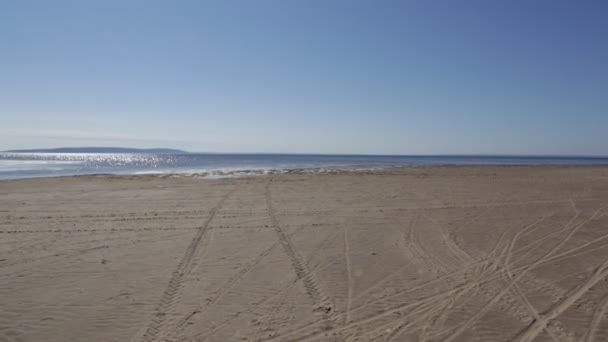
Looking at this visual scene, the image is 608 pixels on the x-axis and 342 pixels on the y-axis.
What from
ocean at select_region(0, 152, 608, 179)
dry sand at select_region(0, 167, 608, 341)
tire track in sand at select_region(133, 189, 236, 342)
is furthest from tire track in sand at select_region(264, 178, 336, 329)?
ocean at select_region(0, 152, 608, 179)

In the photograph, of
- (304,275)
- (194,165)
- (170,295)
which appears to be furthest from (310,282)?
(194,165)

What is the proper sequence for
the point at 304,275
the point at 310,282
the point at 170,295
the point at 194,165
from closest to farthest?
the point at 170,295 < the point at 310,282 < the point at 304,275 < the point at 194,165

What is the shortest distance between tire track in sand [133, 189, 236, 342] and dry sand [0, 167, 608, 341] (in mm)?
27

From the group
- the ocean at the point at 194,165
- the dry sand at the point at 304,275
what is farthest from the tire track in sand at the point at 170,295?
the ocean at the point at 194,165

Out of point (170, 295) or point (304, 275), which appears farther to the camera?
point (304, 275)

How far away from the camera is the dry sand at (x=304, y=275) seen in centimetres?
476

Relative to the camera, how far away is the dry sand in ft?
15.6

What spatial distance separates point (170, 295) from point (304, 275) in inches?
91.0

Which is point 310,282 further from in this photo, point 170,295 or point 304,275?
point 170,295

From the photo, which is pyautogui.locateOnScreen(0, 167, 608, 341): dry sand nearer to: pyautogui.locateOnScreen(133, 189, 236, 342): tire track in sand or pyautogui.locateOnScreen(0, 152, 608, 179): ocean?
pyautogui.locateOnScreen(133, 189, 236, 342): tire track in sand

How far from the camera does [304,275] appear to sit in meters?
6.62

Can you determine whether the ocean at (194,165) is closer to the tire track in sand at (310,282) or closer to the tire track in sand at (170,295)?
the tire track in sand at (170,295)

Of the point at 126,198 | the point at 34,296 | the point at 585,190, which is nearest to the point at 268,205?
the point at 126,198

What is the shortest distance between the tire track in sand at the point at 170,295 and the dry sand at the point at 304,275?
0.03 meters
